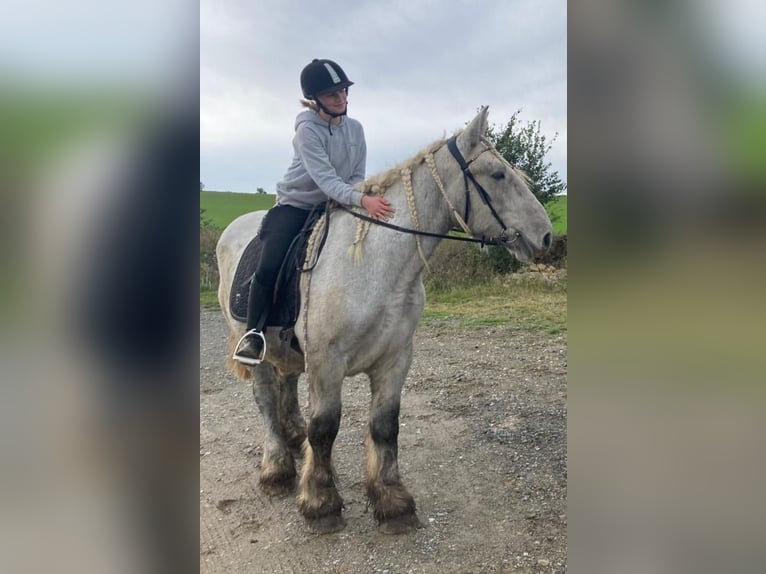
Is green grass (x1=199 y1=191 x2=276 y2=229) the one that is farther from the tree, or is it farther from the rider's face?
the tree

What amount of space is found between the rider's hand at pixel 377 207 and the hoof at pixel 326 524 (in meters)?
1.36

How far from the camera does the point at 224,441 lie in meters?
2.91

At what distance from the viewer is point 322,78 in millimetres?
1817

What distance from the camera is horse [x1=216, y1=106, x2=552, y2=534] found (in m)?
1.76

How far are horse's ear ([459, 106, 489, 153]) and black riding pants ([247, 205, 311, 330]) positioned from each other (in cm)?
85

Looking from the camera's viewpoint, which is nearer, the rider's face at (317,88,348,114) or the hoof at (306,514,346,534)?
the rider's face at (317,88,348,114)

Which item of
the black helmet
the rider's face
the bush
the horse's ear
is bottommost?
the bush

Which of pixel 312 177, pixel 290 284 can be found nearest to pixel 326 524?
pixel 290 284

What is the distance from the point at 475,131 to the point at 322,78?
0.65 meters
